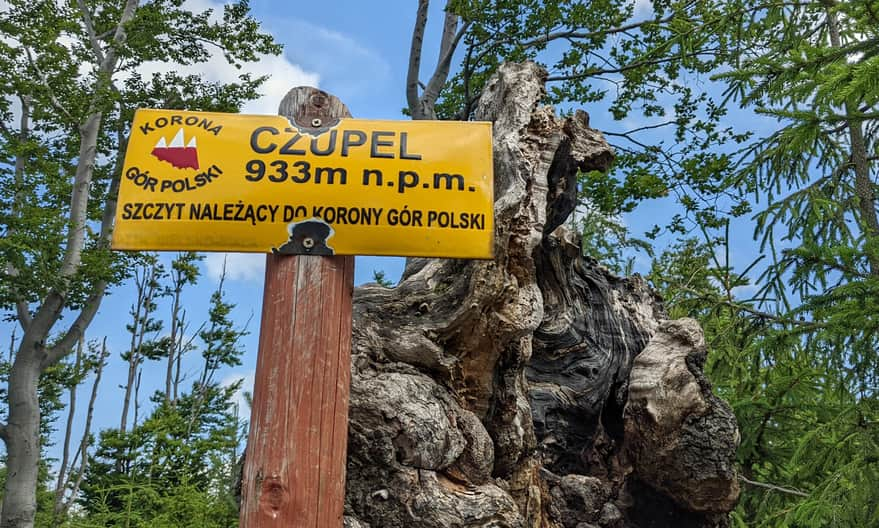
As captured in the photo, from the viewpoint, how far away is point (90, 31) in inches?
634

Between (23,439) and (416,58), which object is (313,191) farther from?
(23,439)

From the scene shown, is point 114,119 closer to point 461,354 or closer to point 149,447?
point 149,447

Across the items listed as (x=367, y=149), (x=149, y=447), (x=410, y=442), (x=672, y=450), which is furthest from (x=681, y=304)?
A: (x=149, y=447)

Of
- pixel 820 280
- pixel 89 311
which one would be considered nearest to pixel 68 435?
pixel 89 311

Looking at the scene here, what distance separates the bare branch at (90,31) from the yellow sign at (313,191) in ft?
49.6

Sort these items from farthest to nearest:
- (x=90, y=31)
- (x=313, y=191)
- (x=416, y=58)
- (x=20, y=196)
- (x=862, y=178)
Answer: (x=90, y=31) → (x=20, y=196) → (x=416, y=58) → (x=862, y=178) → (x=313, y=191)

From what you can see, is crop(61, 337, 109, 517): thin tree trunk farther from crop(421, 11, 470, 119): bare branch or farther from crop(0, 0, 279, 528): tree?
crop(421, 11, 470, 119): bare branch

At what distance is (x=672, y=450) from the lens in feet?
15.0

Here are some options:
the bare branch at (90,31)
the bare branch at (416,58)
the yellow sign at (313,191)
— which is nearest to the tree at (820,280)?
the yellow sign at (313,191)

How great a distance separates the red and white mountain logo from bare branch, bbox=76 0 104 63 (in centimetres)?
1498

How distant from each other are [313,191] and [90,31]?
1620 centimetres

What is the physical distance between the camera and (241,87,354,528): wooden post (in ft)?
8.10

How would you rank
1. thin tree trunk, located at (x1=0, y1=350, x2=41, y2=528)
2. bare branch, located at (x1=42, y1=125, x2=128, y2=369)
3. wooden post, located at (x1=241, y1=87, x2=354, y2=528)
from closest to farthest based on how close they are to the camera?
wooden post, located at (x1=241, y1=87, x2=354, y2=528), thin tree trunk, located at (x1=0, y1=350, x2=41, y2=528), bare branch, located at (x1=42, y1=125, x2=128, y2=369)

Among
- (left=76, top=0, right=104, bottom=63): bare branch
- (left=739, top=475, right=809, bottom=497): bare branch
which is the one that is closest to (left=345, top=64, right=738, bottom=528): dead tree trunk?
(left=739, top=475, right=809, bottom=497): bare branch
